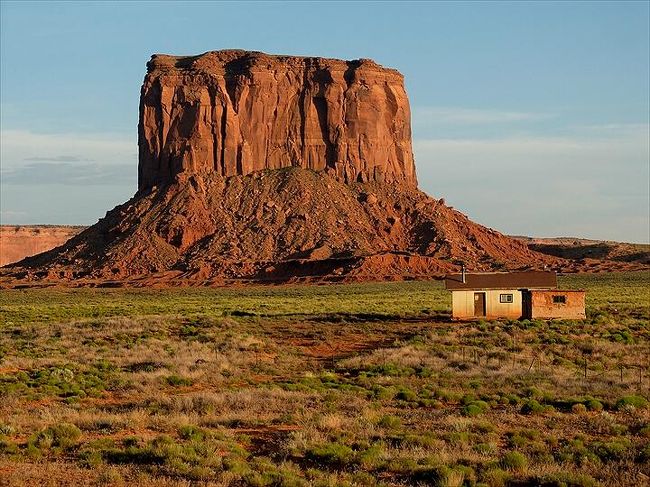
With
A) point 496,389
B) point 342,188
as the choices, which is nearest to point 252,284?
point 342,188

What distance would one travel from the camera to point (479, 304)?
48062 mm

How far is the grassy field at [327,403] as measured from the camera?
15.4 meters

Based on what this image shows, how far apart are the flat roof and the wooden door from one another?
1.44ft

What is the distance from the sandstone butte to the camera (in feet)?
344

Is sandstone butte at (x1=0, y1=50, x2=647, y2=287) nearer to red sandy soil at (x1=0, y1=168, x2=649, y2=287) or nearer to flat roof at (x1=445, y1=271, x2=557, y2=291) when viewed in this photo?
red sandy soil at (x1=0, y1=168, x2=649, y2=287)

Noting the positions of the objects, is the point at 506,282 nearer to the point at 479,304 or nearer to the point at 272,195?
the point at 479,304

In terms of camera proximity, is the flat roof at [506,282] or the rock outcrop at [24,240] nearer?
the flat roof at [506,282]

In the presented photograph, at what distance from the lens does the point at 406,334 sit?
141ft

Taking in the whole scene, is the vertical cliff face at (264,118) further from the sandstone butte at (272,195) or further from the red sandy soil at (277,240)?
the red sandy soil at (277,240)

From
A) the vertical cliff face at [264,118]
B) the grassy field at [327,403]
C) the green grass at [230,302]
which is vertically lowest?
the grassy field at [327,403]

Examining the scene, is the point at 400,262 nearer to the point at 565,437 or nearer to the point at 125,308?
the point at 125,308

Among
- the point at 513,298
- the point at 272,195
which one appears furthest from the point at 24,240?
the point at 513,298

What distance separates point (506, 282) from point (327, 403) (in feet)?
93.4

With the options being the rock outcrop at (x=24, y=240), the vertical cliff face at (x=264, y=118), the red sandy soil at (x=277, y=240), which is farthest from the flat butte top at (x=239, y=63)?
the rock outcrop at (x=24, y=240)
